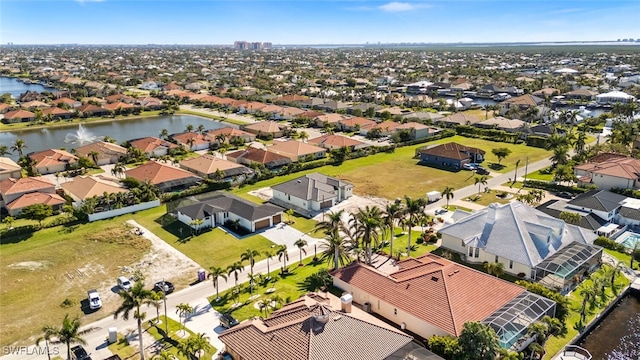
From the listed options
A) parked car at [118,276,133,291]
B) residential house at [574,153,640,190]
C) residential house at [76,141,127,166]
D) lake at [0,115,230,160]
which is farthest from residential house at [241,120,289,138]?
parked car at [118,276,133,291]

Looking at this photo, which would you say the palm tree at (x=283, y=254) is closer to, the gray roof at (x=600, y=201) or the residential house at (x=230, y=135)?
the gray roof at (x=600, y=201)

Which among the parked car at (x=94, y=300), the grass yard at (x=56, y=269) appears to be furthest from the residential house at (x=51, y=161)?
the parked car at (x=94, y=300)

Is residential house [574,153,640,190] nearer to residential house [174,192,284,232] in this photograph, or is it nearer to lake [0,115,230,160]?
residential house [174,192,284,232]

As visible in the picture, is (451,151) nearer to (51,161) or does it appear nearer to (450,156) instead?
(450,156)

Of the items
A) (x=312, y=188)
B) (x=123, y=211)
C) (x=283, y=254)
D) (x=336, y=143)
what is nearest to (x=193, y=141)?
(x=336, y=143)

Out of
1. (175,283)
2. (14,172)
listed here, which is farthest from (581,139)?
(14,172)

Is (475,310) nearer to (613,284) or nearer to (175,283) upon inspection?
(613,284)
